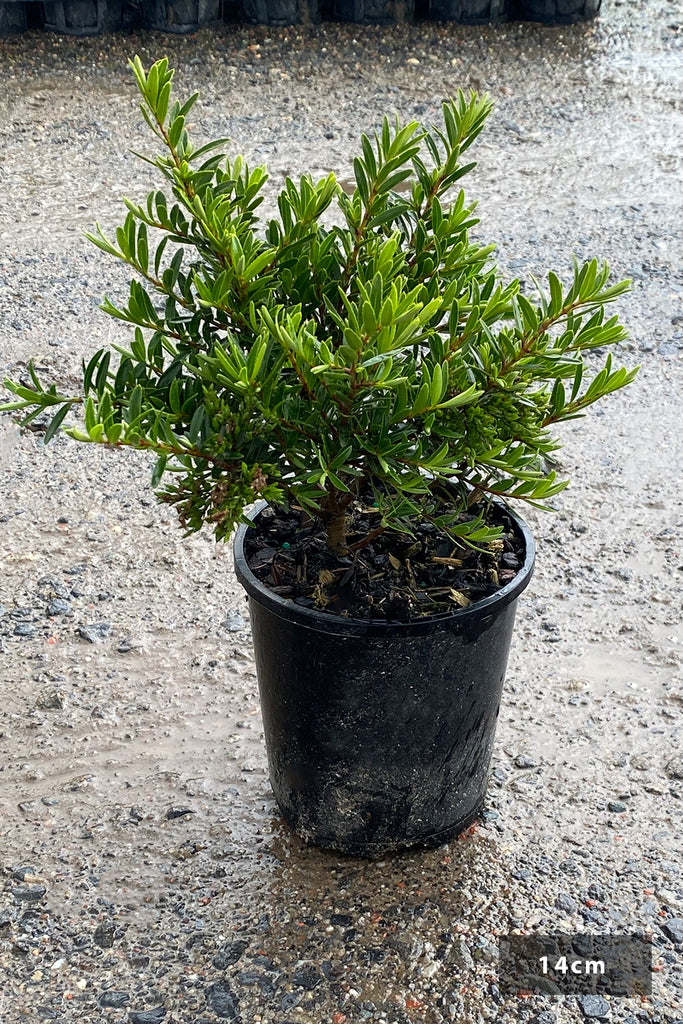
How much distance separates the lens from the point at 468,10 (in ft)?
23.6

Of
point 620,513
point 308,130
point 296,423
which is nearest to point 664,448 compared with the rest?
point 620,513

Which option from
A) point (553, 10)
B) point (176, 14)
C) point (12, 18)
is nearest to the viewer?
point (12, 18)

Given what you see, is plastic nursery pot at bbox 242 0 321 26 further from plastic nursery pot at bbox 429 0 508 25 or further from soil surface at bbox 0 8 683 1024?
soil surface at bbox 0 8 683 1024

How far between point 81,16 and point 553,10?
3189 mm

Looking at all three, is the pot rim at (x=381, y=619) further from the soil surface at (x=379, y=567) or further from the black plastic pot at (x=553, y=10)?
the black plastic pot at (x=553, y=10)

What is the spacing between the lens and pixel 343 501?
2.04m

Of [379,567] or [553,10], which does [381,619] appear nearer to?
[379,567]

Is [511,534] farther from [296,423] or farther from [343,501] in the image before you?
[296,423]

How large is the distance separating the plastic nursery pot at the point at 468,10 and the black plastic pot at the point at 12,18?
8.76 feet

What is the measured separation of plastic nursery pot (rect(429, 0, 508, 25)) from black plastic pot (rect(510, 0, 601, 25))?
0.41 ft

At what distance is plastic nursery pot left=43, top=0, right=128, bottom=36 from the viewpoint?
6.64m

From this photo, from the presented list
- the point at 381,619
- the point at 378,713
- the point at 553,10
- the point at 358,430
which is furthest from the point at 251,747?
the point at 553,10

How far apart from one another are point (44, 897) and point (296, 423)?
126 centimetres

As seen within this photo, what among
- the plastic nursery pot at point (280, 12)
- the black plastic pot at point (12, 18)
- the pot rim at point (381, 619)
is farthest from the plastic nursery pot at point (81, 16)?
the pot rim at point (381, 619)
